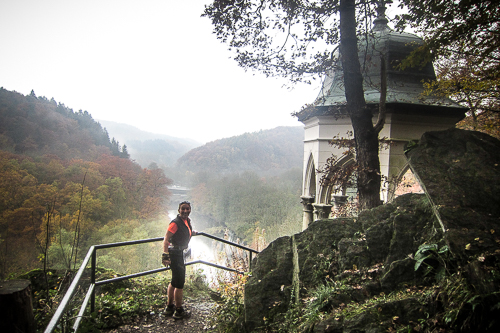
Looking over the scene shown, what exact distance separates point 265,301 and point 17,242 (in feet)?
78.2

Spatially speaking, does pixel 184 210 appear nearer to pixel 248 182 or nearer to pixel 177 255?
pixel 177 255

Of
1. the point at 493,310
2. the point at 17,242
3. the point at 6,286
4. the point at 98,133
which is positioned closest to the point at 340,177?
the point at 493,310

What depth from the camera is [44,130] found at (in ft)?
104

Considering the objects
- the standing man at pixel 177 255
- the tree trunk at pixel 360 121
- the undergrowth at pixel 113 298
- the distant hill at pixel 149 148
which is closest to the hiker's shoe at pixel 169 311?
the standing man at pixel 177 255

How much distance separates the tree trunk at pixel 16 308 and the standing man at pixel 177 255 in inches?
68.0

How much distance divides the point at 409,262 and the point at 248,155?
52.4m

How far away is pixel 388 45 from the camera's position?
758cm

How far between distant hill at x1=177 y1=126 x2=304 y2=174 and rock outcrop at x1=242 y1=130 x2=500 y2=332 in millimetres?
47552

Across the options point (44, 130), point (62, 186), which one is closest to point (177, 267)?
point (62, 186)

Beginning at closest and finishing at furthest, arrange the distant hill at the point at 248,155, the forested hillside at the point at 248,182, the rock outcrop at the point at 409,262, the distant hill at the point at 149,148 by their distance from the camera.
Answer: the rock outcrop at the point at 409,262 < the forested hillside at the point at 248,182 < the distant hill at the point at 248,155 < the distant hill at the point at 149,148

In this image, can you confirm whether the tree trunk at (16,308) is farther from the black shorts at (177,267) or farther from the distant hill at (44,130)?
the distant hill at (44,130)

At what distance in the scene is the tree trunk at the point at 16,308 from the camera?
168 cm

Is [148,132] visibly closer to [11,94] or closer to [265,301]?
[11,94]

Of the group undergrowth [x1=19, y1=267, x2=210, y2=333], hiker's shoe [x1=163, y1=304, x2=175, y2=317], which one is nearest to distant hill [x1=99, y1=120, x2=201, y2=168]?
undergrowth [x1=19, y1=267, x2=210, y2=333]
